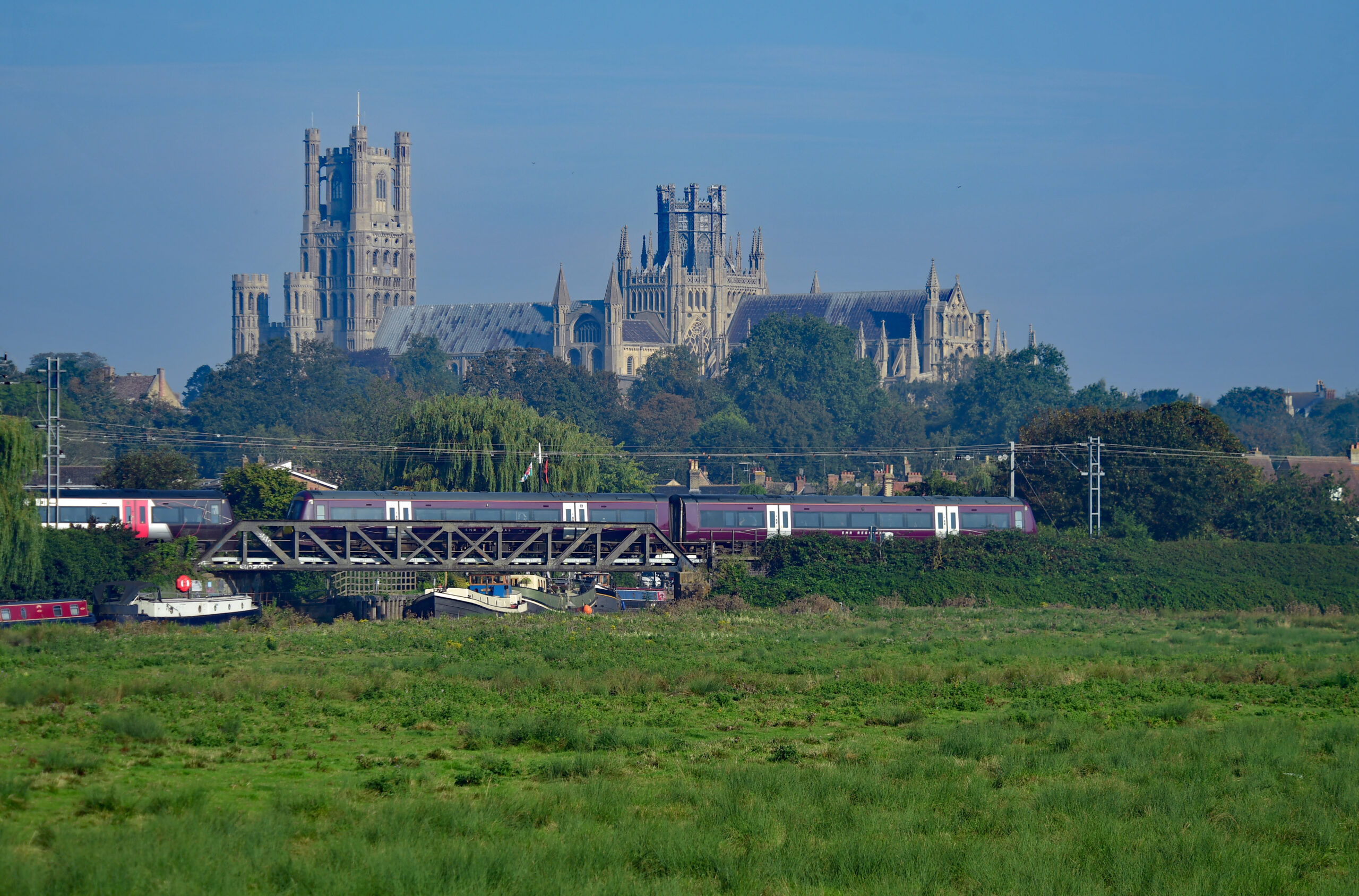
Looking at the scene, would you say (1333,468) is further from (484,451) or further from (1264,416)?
(1264,416)

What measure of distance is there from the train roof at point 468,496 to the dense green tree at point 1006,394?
95.0 metres

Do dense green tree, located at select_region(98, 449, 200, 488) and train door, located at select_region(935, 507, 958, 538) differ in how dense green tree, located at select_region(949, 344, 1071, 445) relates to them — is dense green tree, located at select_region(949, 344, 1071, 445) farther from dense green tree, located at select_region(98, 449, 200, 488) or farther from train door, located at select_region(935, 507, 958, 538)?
dense green tree, located at select_region(98, 449, 200, 488)

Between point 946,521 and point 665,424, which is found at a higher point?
point 665,424

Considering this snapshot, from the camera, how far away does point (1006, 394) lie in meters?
158

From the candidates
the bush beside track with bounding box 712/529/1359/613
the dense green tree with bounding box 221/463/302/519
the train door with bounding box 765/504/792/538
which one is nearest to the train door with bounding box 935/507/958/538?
the bush beside track with bounding box 712/529/1359/613

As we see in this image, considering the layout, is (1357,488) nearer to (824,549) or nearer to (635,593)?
(824,549)

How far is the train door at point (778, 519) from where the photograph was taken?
60219 millimetres

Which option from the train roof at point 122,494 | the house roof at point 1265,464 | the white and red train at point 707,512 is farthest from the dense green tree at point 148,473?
the house roof at point 1265,464

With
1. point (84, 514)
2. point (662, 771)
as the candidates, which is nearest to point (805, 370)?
point (84, 514)

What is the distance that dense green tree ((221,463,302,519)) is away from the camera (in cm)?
6550

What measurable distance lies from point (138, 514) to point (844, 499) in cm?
2715

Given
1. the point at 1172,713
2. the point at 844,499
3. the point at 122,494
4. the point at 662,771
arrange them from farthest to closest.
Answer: the point at 844,499 < the point at 122,494 < the point at 1172,713 < the point at 662,771

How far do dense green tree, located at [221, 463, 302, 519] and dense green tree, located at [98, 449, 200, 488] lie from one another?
347cm

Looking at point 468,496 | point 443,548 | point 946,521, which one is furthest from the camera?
point 946,521
